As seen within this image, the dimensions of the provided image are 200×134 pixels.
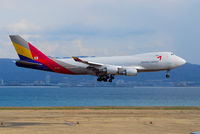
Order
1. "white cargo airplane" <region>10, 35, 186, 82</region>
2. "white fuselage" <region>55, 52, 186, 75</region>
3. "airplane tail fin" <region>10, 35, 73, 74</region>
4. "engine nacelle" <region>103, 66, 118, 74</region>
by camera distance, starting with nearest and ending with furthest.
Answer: "engine nacelle" <region>103, 66, 118, 74</region> → "white cargo airplane" <region>10, 35, 186, 82</region> → "white fuselage" <region>55, 52, 186, 75</region> → "airplane tail fin" <region>10, 35, 73, 74</region>

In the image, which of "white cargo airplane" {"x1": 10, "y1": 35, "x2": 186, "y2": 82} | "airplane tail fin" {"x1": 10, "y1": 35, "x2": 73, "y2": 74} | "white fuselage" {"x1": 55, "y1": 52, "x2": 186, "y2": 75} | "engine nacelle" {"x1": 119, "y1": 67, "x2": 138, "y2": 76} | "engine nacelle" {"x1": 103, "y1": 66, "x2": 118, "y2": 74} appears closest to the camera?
"engine nacelle" {"x1": 119, "y1": 67, "x2": 138, "y2": 76}

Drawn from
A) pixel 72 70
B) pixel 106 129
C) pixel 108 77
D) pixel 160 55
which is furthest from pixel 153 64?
pixel 106 129

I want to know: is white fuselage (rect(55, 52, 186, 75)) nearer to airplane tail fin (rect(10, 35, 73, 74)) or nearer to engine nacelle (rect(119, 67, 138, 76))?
engine nacelle (rect(119, 67, 138, 76))

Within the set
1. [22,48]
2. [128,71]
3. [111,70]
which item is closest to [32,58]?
[22,48]

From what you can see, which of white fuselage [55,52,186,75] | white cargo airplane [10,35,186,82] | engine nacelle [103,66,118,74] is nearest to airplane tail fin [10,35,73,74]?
white cargo airplane [10,35,186,82]

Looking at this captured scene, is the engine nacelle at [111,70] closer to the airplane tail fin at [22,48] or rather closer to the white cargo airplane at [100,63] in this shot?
the white cargo airplane at [100,63]

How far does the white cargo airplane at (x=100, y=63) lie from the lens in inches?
2557

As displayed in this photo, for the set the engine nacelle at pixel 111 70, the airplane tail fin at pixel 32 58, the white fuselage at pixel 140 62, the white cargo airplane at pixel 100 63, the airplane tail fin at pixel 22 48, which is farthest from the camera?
the airplane tail fin at pixel 22 48

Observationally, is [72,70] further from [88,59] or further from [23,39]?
[23,39]

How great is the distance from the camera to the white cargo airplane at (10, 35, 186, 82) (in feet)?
213

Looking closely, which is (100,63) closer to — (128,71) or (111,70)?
(111,70)

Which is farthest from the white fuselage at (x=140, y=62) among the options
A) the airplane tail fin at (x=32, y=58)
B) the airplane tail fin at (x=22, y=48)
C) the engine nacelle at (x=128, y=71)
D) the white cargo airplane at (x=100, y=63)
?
the airplane tail fin at (x=22, y=48)

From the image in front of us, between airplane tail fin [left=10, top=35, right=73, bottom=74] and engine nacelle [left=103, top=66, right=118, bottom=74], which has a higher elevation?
airplane tail fin [left=10, top=35, right=73, bottom=74]

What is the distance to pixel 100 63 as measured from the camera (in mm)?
66375
